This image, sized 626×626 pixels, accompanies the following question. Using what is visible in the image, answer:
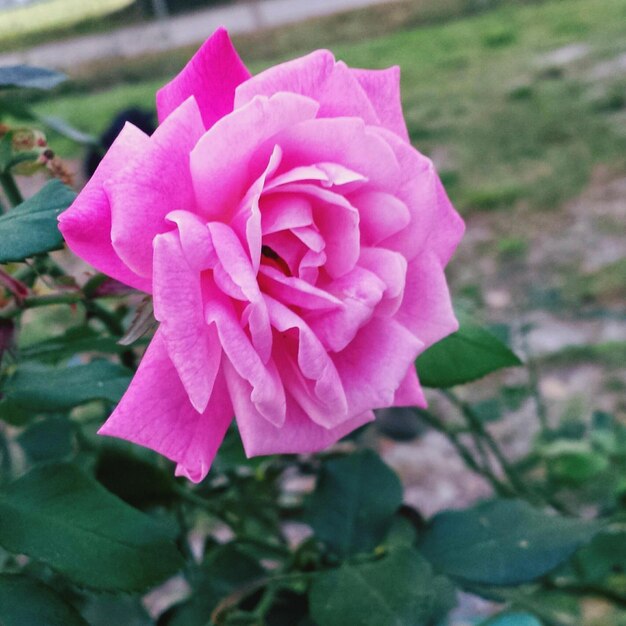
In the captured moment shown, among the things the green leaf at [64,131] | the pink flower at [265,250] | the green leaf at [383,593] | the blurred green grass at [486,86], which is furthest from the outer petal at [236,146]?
the blurred green grass at [486,86]

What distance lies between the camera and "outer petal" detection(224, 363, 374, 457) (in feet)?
1.29

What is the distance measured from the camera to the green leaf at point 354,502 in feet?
2.12

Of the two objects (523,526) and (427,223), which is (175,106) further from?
(523,526)

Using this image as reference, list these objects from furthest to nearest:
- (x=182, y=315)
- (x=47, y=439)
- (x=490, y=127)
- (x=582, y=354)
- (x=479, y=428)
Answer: (x=490, y=127) → (x=582, y=354) → (x=479, y=428) → (x=47, y=439) → (x=182, y=315)

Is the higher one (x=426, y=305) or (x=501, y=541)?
(x=426, y=305)

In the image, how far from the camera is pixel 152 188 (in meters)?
0.38

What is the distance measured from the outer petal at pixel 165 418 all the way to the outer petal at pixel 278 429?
0.02 meters

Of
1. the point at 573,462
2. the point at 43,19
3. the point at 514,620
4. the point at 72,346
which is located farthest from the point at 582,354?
the point at 43,19

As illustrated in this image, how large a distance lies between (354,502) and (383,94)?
33 cm

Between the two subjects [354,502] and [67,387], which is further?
[354,502]

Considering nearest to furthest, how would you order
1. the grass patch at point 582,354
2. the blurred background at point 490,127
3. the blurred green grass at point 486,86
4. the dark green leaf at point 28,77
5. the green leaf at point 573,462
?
the dark green leaf at point 28,77, the green leaf at point 573,462, the blurred background at point 490,127, the grass patch at point 582,354, the blurred green grass at point 486,86

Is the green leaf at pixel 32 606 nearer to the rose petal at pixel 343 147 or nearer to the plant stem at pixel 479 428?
the rose petal at pixel 343 147

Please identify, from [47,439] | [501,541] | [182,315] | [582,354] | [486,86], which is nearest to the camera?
[182,315]

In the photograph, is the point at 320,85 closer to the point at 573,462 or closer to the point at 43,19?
the point at 573,462
